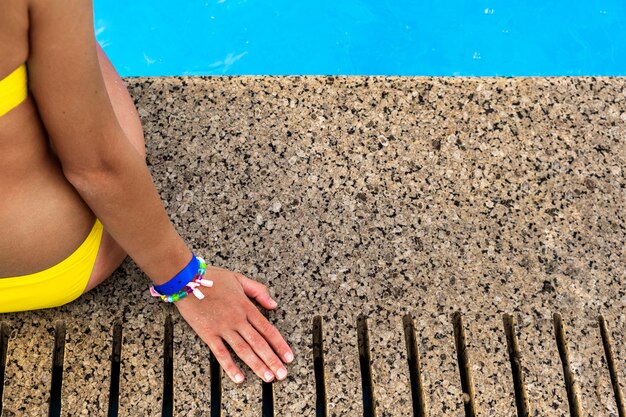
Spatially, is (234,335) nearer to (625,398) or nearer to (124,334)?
(124,334)

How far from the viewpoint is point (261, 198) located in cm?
191

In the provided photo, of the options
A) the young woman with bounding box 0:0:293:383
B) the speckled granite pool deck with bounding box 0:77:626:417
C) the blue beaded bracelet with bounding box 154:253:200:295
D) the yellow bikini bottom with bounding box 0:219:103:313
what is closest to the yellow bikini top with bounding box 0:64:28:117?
the young woman with bounding box 0:0:293:383

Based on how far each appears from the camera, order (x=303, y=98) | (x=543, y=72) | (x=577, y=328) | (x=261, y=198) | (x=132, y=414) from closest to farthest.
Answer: (x=132, y=414) < (x=577, y=328) < (x=261, y=198) < (x=303, y=98) < (x=543, y=72)

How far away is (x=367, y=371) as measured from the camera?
1.73 metres

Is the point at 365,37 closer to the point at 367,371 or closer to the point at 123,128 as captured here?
the point at 123,128

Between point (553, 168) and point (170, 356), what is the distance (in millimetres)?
1111

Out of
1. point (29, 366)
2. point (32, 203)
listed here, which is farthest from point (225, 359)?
point (32, 203)

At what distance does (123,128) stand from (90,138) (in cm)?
47

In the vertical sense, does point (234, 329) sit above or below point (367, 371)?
above

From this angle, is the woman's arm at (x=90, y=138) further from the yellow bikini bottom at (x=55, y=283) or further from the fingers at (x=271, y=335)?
the fingers at (x=271, y=335)

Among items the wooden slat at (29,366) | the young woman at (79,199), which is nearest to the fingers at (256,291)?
the young woman at (79,199)

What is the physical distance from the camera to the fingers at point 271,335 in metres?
1.70

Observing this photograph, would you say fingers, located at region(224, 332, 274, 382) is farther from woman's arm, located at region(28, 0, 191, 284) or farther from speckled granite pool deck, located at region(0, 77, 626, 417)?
woman's arm, located at region(28, 0, 191, 284)

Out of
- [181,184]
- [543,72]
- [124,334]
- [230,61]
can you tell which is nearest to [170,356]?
[124,334]
